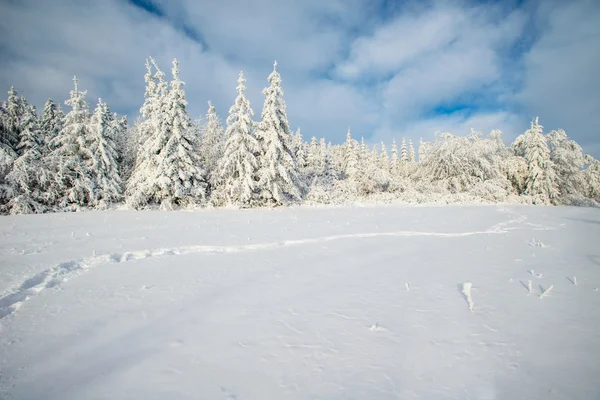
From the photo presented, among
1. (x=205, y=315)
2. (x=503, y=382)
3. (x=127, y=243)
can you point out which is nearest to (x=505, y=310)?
(x=503, y=382)

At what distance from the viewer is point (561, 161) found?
27266 millimetres

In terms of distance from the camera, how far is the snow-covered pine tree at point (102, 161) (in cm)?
2319

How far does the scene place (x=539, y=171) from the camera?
2662cm

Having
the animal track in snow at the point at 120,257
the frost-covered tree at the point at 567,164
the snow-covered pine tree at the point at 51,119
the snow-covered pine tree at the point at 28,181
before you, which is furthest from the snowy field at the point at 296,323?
the snow-covered pine tree at the point at 51,119

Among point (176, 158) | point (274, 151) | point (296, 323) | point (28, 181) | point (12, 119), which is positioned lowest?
point (296, 323)

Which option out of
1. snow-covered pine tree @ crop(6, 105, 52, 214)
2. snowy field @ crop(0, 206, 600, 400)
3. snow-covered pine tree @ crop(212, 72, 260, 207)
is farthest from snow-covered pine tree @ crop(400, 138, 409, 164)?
snow-covered pine tree @ crop(6, 105, 52, 214)

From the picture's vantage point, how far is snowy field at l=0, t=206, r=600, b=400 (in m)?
2.58

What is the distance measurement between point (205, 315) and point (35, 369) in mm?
1712

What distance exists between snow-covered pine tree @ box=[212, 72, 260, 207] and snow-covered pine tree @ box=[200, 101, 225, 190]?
92.0 inches

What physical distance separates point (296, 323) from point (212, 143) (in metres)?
29.3

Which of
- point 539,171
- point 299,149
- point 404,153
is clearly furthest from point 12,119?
point 404,153

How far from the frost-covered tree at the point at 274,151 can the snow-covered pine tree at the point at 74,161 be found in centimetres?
1434

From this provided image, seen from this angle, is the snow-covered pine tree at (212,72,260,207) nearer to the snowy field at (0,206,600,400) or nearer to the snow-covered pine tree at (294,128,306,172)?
A: the snowy field at (0,206,600,400)

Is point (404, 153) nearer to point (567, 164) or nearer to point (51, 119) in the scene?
point (567, 164)
